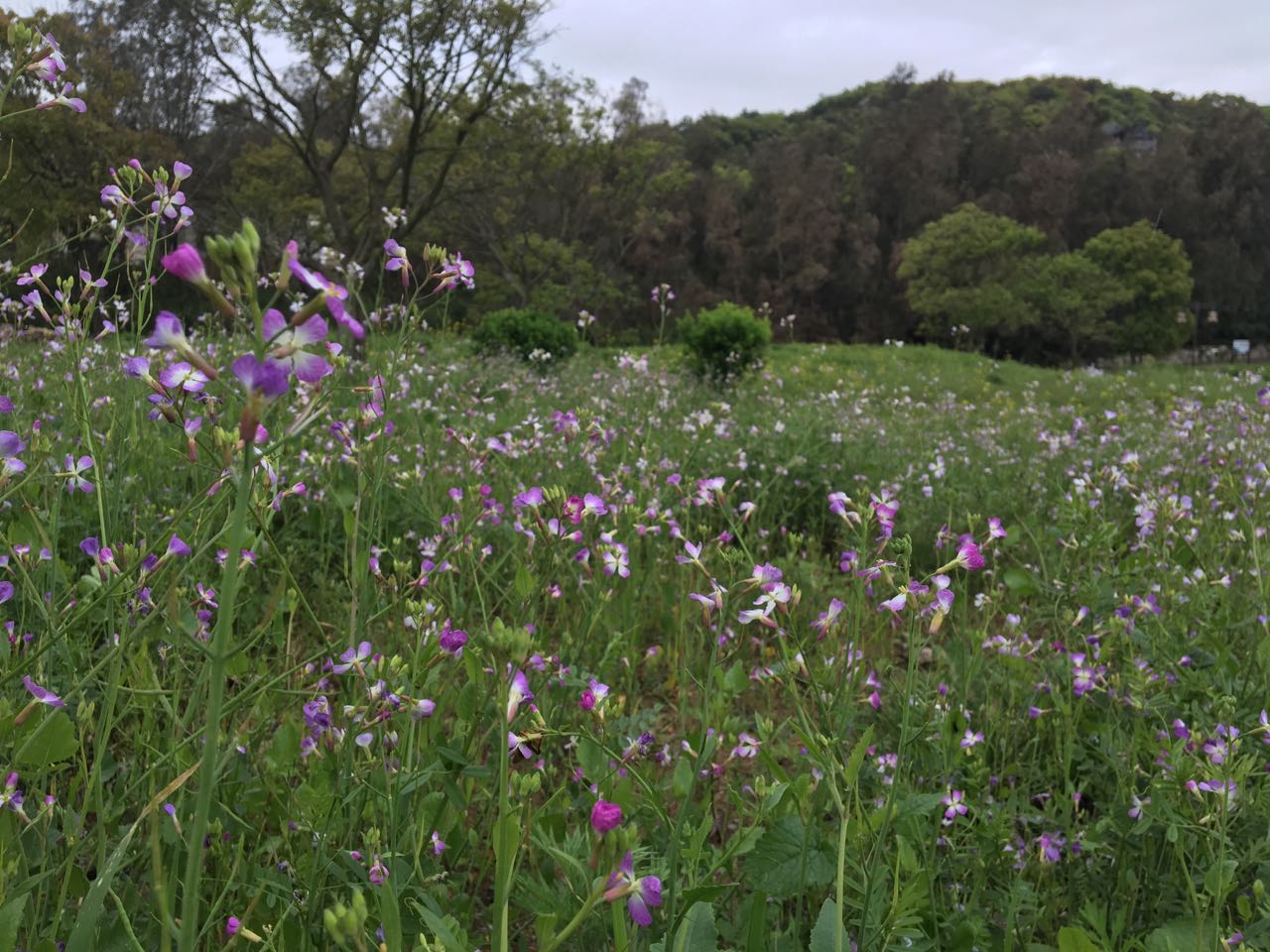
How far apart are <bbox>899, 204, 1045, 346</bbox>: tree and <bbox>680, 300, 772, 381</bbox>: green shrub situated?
2357 cm

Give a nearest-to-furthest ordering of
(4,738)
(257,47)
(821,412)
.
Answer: (4,738), (821,412), (257,47)

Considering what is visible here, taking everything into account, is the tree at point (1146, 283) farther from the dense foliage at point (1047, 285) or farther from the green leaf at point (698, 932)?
the green leaf at point (698, 932)

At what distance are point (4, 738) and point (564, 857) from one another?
0.96 metres

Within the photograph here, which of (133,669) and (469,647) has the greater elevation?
(469,647)

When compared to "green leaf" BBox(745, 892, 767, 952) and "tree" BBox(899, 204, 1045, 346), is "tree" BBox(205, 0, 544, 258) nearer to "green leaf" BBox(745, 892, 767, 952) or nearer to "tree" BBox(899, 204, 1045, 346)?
"green leaf" BBox(745, 892, 767, 952)

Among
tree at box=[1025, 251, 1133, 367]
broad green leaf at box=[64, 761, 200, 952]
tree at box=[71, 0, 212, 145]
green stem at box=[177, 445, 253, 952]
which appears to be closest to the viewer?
green stem at box=[177, 445, 253, 952]

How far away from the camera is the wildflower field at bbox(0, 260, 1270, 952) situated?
1.08 metres

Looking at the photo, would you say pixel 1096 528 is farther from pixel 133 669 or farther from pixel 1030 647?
pixel 133 669

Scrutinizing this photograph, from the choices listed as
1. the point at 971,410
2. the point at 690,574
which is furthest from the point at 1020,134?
the point at 690,574

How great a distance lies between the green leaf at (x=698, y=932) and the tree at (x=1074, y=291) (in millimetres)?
34601

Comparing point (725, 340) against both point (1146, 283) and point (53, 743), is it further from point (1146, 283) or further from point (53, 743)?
point (1146, 283)

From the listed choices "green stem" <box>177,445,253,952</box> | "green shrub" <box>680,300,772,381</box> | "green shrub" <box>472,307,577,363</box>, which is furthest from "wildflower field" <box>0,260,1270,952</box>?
"green shrub" <box>472,307,577,363</box>

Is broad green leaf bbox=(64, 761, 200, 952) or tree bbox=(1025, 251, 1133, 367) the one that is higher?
tree bbox=(1025, 251, 1133, 367)

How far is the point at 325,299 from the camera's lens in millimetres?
664
